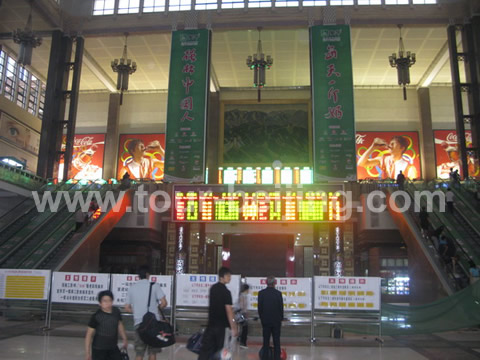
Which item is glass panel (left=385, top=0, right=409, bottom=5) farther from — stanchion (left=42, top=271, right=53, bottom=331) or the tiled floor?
stanchion (left=42, top=271, right=53, bottom=331)

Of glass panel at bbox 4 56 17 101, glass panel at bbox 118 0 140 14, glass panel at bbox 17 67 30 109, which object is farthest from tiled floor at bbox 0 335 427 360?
glass panel at bbox 17 67 30 109

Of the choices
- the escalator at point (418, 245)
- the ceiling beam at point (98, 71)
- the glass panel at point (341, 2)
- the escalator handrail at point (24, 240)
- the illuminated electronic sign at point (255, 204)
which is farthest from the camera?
the ceiling beam at point (98, 71)

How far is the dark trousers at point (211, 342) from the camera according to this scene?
16.8 feet

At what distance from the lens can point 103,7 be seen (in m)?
24.1

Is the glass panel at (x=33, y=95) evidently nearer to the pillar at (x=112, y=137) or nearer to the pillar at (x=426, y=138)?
the pillar at (x=112, y=137)

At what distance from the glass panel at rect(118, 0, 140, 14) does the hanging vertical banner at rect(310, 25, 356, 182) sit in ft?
32.3

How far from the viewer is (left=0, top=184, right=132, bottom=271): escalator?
14.1 m

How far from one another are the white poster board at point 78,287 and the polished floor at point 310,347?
69 centimetres

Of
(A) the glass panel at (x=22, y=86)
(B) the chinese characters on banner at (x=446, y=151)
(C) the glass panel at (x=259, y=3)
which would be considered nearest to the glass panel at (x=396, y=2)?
(C) the glass panel at (x=259, y=3)

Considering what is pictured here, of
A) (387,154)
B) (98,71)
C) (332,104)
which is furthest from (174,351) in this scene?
(387,154)

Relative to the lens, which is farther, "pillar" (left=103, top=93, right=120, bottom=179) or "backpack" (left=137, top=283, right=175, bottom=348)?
"pillar" (left=103, top=93, right=120, bottom=179)

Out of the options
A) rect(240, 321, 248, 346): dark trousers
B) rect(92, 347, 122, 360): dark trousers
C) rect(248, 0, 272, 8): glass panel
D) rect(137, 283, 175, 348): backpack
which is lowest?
rect(240, 321, 248, 346): dark trousers

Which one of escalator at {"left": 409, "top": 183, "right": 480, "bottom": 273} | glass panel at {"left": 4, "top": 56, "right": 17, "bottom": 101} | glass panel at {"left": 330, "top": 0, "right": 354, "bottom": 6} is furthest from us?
glass panel at {"left": 4, "top": 56, "right": 17, "bottom": 101}

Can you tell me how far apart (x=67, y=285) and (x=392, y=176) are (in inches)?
893
